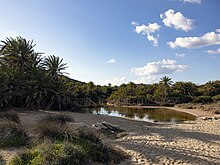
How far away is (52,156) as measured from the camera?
7.00m

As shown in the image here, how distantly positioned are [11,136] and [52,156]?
12.0 feet

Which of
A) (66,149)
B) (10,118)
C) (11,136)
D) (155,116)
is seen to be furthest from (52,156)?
(155,116)

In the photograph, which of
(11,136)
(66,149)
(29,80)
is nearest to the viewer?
(66,149)

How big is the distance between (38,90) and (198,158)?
27605 millimetres

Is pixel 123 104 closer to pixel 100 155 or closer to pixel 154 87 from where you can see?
pixel 154 87

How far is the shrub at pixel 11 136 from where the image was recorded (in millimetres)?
9414

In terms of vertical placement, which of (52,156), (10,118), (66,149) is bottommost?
(52,156)

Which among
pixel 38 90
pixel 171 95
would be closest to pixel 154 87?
pixel 171 95

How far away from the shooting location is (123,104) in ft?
209

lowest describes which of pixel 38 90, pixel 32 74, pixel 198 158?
pixel 198 158

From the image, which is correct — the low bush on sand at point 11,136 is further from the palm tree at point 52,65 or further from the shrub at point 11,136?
the palm tree at point 52,65

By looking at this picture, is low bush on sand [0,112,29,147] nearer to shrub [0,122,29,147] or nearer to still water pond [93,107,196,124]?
shrub [0,122,29,147]

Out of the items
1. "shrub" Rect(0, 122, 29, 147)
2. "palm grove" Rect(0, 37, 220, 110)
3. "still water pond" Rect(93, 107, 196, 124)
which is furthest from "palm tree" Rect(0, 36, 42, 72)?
"shrub" Rect(0, 122, 29, 147)

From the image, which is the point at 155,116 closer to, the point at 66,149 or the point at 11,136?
the point at 11,136
